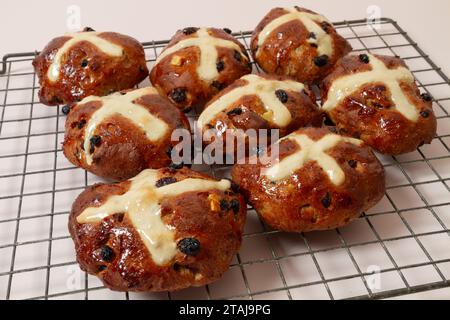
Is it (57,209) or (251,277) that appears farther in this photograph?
(57,209)

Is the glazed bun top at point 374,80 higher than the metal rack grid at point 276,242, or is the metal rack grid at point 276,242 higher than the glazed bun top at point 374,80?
the glazed bun top at point 374,80

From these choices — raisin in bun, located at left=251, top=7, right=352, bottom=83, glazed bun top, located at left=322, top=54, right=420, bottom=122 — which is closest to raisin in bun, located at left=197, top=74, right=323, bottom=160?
glazed bun top, located at left=322, top=54, right=420, bottom=122

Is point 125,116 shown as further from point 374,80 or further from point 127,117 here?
point 374,80

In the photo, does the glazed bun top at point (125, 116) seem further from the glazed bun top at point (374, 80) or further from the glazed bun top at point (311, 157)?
the glazed bun top at point (374, 80)

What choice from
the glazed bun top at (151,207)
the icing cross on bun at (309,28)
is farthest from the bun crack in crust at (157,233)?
the icing cross on bun at (309,28)

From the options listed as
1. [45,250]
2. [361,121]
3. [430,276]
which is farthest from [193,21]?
[430,276]
